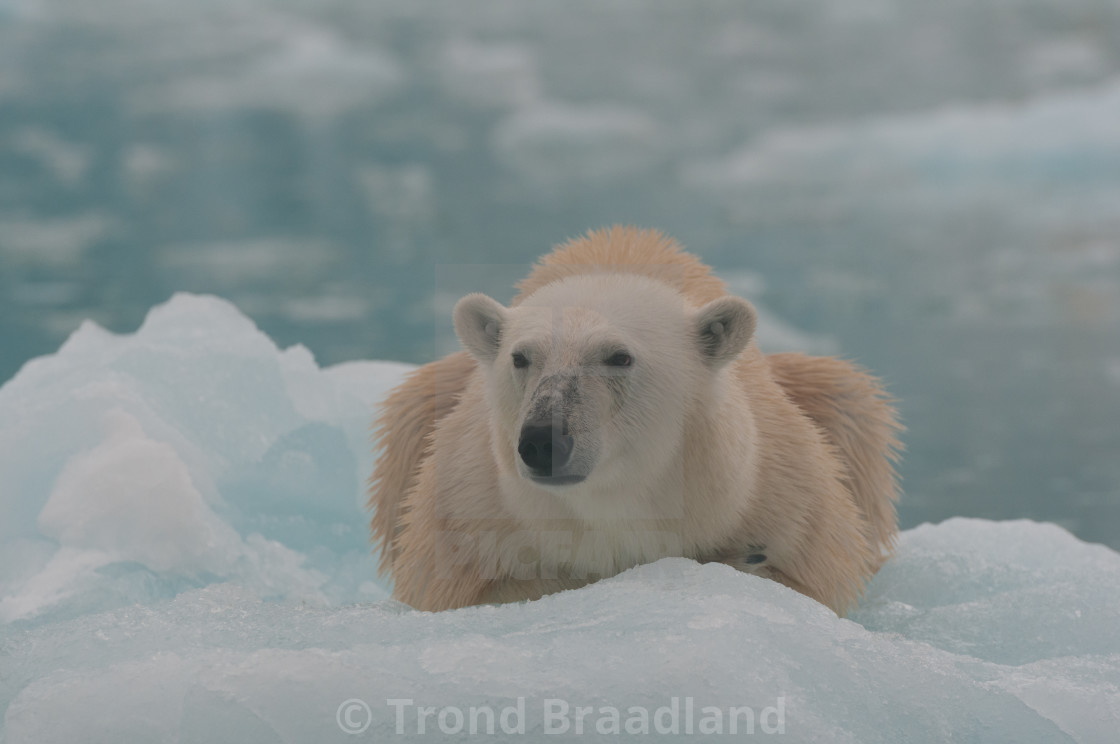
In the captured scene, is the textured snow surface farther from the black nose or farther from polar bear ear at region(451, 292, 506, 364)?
polar bear ear at region(451, 292, 506, 364)

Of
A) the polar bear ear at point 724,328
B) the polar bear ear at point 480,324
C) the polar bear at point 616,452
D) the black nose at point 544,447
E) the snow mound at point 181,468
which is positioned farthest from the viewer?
the snow mound at point 181,468

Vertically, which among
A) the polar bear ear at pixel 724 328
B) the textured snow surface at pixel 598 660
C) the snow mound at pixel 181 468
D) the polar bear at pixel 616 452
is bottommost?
the snow mound at pixel 181 468

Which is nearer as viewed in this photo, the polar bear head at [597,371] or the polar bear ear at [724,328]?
the polar bear head at [597,371]

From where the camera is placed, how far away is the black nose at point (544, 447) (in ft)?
8.54

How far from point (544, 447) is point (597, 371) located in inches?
13.0

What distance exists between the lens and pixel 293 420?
5.80 meters

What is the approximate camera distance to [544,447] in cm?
260

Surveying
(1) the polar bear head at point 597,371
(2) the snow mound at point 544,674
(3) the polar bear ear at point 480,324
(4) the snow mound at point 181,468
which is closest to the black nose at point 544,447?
(1) the polar bear head at point 597,371

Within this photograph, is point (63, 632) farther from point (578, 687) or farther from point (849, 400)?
point (849, 400)

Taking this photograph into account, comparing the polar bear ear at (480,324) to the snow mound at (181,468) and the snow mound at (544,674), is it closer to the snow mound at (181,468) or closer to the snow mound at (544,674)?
the snow mound at (544,674)

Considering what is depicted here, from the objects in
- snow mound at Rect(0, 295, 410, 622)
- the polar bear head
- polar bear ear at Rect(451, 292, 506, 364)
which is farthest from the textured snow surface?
polar bear ear at Rect(451, 292, 506, 364)

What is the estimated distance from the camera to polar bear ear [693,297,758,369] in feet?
9.89

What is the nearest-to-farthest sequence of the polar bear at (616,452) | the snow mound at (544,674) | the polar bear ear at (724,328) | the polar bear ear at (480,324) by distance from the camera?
the snow mound at (544,674)
the polar bear at (616,452)
the polar bear ear at (724,328)
the polar bear ear at (480,324)

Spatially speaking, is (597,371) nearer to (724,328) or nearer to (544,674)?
(724,328)
